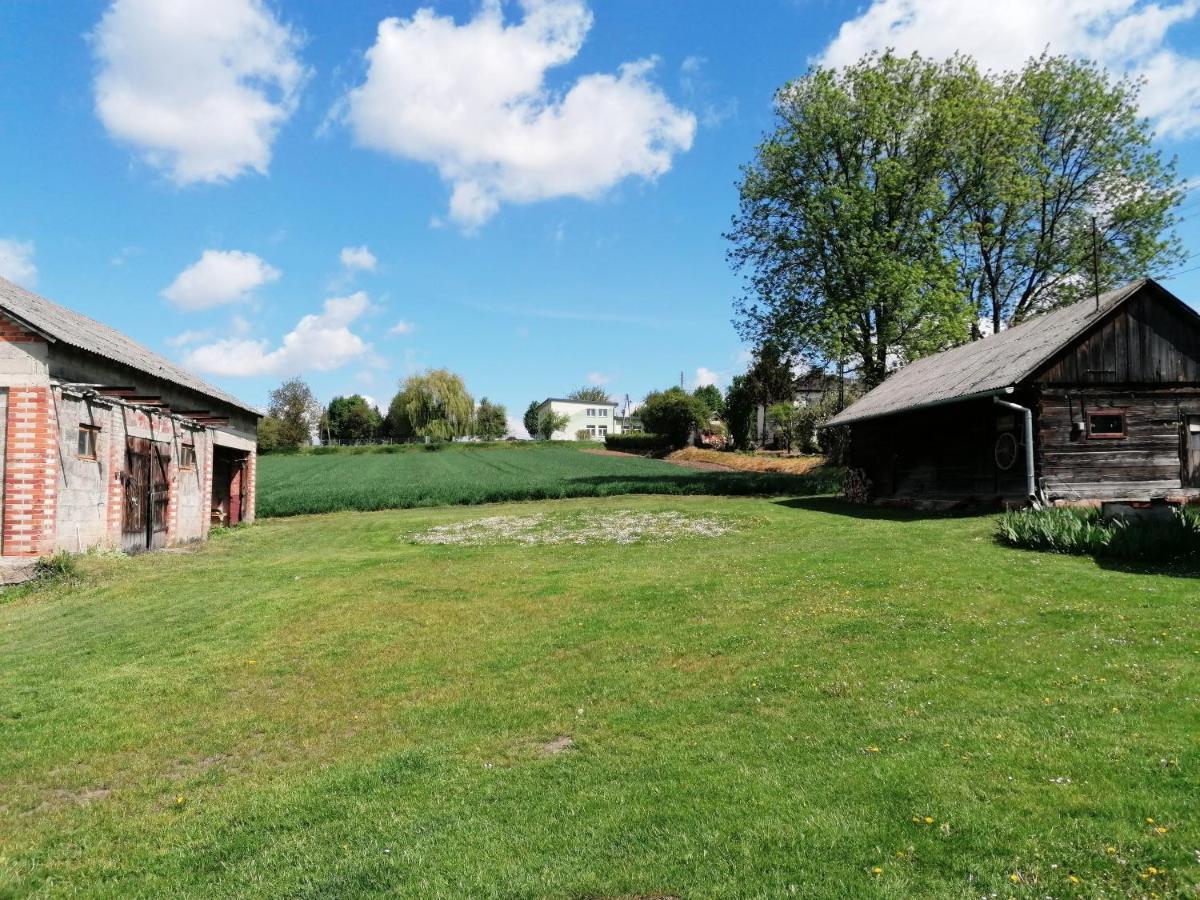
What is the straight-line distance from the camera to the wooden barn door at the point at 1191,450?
21219 mm

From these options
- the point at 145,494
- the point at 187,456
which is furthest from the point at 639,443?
the point at 145,494

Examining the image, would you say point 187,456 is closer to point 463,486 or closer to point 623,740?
point 463,486

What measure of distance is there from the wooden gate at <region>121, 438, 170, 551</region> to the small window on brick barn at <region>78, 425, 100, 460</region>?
1220 mm

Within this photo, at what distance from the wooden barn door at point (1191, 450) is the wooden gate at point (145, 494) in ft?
92.2

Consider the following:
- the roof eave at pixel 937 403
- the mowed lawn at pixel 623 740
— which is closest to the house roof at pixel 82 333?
the mowed lawn at pixel 623 740

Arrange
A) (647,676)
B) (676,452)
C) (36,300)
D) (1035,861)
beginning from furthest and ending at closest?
1. (676,452)
2. (36,300)
3. (647,676)
4. (1035,861)

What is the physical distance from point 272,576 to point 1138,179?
4420 cm

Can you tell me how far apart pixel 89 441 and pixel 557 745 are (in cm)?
1530

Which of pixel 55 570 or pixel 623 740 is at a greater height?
pixel 55 570

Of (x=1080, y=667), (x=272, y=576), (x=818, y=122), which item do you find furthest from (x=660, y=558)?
(x=818, y=122)

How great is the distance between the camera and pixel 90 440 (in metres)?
16.6

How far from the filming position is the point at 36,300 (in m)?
19.4

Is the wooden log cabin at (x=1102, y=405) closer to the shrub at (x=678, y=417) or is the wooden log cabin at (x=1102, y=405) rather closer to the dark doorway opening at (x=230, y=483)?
the dark doorway opening at (x=230, y=483)

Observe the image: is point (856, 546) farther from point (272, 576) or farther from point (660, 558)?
point (272, 576)
